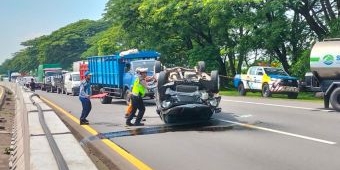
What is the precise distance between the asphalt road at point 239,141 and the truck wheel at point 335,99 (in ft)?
2.97

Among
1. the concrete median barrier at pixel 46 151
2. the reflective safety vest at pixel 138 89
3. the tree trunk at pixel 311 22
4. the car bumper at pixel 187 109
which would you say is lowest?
the concrete median barrier at pixel 46 151

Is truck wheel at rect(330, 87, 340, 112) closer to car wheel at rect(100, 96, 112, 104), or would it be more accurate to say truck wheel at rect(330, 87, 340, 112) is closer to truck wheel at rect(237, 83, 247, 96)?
car wheel at rect(100, 96, 112, 104)

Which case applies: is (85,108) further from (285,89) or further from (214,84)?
(285,89)

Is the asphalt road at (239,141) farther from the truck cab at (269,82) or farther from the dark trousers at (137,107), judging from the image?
the truck cab at (269,82)

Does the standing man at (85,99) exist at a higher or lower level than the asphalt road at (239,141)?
higher

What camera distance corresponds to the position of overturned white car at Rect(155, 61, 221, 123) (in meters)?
13.8

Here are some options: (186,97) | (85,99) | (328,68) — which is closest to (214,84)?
(186,97)

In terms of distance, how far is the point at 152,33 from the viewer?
151ft

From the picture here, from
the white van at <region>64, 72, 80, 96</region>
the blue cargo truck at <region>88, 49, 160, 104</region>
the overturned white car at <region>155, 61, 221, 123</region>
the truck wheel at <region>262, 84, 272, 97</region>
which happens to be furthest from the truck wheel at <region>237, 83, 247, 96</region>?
the overturned white car at <region>155, 61, 221, 123</region>

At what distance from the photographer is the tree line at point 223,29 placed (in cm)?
3161

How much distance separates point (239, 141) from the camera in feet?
35.5

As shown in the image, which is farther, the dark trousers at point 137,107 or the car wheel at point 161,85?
the dark trousers at point 137,107

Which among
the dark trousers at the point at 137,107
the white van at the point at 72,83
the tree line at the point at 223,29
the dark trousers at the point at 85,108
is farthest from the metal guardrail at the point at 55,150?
the white van at the point at 72,83

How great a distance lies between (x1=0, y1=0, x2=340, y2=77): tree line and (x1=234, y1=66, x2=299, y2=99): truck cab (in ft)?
4.68
